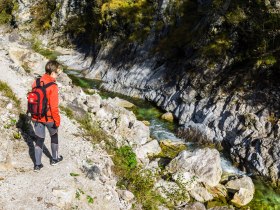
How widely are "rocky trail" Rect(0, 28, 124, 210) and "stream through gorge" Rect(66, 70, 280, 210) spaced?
15.7ft

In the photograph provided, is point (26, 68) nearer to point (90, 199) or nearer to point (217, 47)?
point (217, 47)

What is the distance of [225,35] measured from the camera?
24.7 m

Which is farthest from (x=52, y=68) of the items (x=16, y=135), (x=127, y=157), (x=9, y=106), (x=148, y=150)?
(x=148, y=150)

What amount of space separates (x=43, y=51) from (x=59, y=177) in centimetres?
4159

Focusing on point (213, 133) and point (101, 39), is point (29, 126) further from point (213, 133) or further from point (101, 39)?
point (101, 39)

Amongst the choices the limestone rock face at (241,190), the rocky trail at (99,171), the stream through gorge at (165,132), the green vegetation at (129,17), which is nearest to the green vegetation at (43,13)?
the green vegetation at (129,17)

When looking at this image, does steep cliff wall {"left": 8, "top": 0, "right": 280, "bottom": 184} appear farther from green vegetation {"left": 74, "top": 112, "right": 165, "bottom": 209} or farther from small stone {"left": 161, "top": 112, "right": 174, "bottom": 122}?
green vegetation {"left": 74, "top": 112, "right": 165, "bottom": 209}

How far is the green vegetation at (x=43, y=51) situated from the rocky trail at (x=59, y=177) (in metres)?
33.1

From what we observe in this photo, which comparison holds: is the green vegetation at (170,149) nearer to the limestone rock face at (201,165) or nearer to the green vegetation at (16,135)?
the limestone rock face at (201,165)

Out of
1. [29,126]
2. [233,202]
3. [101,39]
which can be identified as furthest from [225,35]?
[101,39]

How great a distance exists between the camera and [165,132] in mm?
21688

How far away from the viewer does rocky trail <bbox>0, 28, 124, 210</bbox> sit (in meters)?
10.2

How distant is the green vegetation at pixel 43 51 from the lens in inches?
1829

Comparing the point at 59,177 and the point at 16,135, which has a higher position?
the point at 16,135
